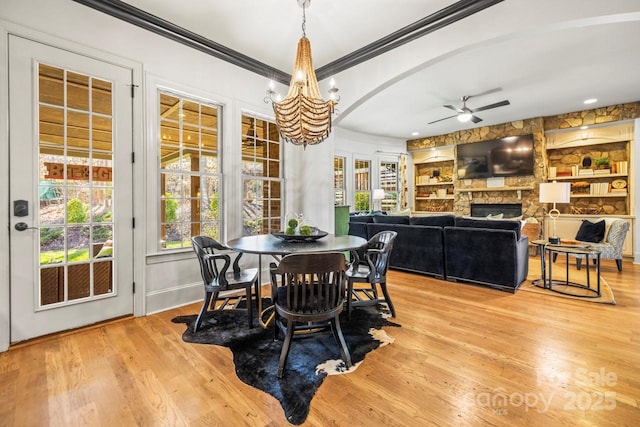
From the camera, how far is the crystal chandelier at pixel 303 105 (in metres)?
2.51

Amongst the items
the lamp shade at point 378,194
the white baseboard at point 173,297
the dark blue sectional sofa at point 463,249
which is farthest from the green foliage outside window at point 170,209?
the lamp shade at point 378,194

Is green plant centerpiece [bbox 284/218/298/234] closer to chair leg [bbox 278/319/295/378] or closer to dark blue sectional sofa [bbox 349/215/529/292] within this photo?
chair leg [bbox 278/319/295/378]

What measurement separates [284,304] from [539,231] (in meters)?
6.83

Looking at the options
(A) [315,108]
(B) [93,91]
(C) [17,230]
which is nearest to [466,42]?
(A) [315,108]

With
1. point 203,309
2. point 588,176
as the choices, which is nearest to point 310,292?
point 203,309

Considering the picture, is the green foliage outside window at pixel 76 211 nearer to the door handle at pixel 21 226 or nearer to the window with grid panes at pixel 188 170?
the door handle at pixel 21 226

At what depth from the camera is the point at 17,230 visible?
233cm

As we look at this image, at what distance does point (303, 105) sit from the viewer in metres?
2.50

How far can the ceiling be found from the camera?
2.56 meters

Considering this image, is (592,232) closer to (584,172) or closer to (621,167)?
(584,172)

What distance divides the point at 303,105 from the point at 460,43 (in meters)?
1.73

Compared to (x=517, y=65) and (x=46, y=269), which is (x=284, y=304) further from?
(x=517, y=65)

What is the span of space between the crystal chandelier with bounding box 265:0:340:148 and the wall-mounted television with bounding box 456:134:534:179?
623cm

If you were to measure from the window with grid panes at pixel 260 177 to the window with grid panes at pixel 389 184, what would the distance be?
4996 mm
